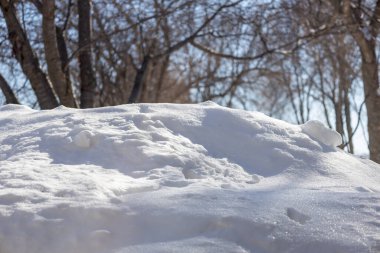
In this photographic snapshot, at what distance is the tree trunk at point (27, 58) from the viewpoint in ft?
26.9

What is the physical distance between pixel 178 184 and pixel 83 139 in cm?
71

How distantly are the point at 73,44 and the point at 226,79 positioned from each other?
18.0ft

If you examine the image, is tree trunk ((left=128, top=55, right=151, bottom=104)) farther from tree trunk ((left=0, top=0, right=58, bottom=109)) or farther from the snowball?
the snowball

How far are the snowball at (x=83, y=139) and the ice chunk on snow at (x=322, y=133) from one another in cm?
142

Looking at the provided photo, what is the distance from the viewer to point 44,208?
8.74ft

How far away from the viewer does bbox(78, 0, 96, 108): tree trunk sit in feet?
30.5

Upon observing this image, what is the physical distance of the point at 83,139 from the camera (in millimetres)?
3346

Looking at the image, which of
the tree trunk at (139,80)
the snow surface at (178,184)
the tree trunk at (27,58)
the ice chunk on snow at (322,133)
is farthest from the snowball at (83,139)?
the tree trunk at (139,80)

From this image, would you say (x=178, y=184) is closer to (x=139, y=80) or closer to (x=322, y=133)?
(x=322, y=133)

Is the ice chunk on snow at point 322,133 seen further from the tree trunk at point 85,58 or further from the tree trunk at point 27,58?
the tree trunk at point 85,58

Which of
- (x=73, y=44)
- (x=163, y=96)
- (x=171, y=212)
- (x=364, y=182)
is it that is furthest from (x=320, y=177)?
(x=163, y=96)

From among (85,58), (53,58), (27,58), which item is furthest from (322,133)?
(85,58)

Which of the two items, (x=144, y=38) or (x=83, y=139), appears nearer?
(x=83, y=139)

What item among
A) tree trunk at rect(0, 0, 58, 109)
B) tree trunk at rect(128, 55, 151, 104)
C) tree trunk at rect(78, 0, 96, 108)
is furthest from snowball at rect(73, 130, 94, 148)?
tree trunk at rect(128, 55, 151, 104)
